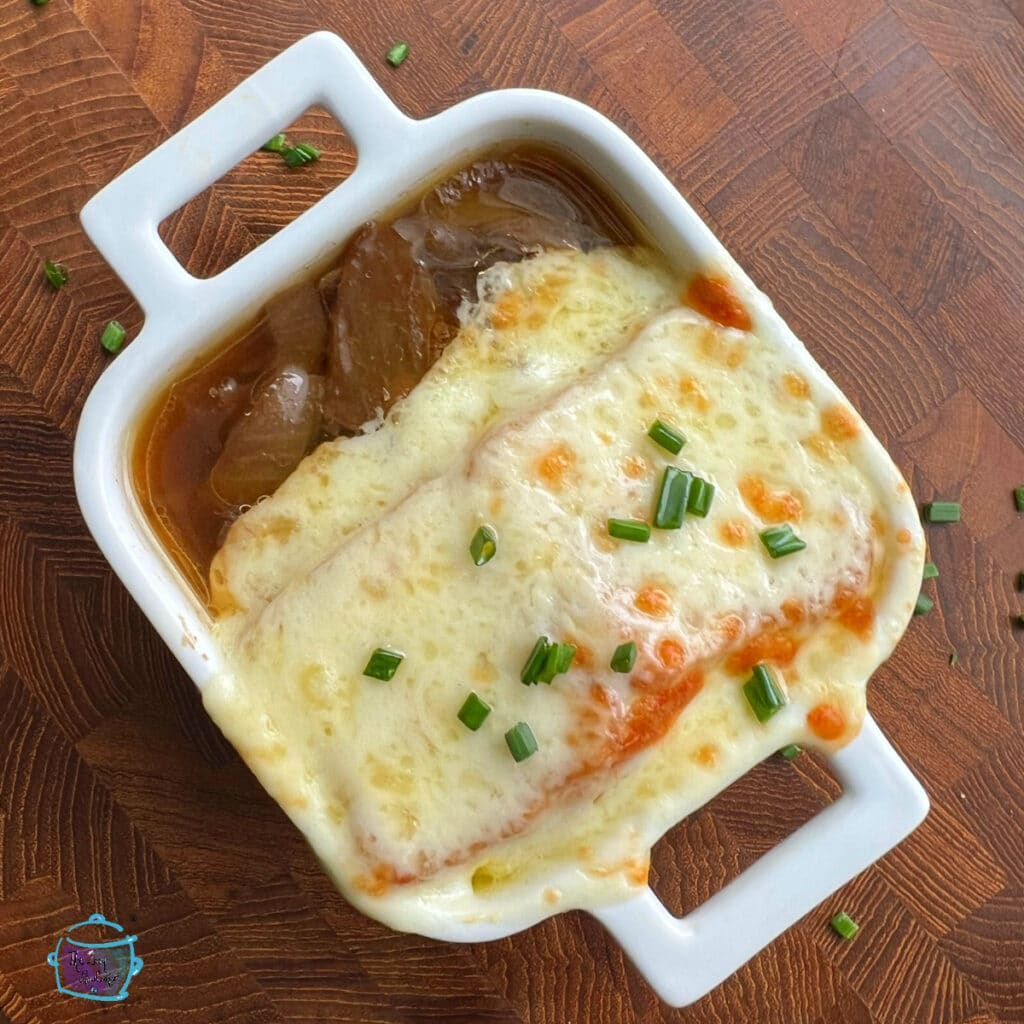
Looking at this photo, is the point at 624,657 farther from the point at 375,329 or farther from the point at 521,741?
the point at 375,329

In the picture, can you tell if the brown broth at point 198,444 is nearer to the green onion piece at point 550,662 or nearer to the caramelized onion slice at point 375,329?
the caramelized onion slice at point 375,329

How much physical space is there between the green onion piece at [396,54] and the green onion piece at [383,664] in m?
1.09

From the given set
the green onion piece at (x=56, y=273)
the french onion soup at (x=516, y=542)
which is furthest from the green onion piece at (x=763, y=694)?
the green onion piece at (x=56, y=273)

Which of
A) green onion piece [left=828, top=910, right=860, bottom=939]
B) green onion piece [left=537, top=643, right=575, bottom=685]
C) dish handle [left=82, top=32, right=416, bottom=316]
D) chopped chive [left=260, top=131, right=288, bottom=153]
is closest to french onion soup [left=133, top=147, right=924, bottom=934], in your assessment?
green onion piece [left=537, top=643, right=575, bottom=685]

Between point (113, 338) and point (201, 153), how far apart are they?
48cm

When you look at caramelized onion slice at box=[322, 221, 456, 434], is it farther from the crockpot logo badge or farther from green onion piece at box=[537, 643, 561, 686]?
the crockpot logo badge

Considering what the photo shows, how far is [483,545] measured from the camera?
1332 mm

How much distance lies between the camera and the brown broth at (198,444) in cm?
149

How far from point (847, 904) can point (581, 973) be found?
509mm

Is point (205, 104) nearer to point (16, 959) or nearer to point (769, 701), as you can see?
point (769, 701)

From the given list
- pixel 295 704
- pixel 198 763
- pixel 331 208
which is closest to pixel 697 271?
pixel 331 208

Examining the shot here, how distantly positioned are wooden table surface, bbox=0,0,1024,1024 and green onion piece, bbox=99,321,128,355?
0.03 meters

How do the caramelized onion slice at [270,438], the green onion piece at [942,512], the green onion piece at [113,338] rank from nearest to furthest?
the caramelized onion slice at [270,438] < the green onion piece at [113,338] < the green onion piece at [942,512]

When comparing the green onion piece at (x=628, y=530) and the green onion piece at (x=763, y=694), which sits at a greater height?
the green onion piece at (x=628, y=530)
